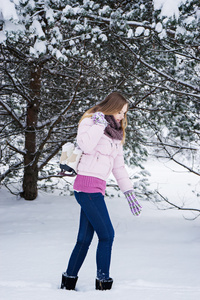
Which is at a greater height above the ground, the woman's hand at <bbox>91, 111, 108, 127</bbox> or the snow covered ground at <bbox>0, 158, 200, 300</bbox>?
the woman's hand at <bbox>91, 111, 108, 127</bbox>

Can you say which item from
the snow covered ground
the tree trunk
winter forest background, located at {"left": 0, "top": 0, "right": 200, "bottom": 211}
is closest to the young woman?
the snow covered ground

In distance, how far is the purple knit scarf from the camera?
8.89 feet

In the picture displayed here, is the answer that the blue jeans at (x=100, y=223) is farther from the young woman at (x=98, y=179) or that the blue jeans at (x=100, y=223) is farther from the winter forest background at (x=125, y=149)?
the winter forest background at (x=125, y=149)

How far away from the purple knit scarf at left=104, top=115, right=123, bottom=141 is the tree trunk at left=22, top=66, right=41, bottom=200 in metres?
4.72

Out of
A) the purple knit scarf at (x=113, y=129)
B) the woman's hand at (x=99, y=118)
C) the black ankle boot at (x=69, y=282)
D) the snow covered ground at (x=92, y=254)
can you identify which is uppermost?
the woman's hand at (x=99, y=118)

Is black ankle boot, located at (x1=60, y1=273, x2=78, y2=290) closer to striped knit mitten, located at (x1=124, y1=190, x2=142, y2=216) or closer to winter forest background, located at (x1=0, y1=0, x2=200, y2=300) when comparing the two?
winter forest background, located at (x1=0, y1=0, x2=200, y2=300)

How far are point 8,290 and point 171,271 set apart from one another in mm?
1816

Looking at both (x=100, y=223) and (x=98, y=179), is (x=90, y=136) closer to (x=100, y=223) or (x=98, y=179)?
(x=98, y=179)

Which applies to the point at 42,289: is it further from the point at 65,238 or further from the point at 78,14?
the point at 78,14

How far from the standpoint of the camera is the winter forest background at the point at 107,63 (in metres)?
3.81

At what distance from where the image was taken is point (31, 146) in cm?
766

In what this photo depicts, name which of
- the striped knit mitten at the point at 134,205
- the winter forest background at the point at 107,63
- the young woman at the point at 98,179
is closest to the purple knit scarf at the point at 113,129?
the young woman at the point at 98,179

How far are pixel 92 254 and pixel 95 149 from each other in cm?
205

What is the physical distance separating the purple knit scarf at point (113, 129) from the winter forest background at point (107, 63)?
134 cm
